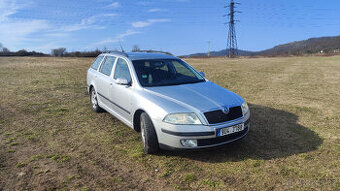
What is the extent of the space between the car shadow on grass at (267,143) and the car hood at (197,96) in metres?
0.64

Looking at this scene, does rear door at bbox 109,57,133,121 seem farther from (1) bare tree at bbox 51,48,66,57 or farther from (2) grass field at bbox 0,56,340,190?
(1) bare tree at bbox 51,48,66,57

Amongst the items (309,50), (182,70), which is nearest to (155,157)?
(182,70)

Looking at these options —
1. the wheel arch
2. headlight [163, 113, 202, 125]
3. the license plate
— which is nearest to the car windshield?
the wheel arch

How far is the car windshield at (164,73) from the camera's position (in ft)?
15.7

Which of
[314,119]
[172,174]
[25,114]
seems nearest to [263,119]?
[314,119]

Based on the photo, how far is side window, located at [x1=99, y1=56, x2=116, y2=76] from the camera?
5.72 meters

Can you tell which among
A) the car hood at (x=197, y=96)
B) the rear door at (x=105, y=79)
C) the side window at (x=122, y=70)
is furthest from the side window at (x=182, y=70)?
the rear door at (x=105, y=79)

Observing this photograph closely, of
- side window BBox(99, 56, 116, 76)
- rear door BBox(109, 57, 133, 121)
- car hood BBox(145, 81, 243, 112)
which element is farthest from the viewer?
side window BBox(99, 56, 116, 76)

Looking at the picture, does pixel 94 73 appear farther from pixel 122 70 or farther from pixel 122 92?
pixel 122 92

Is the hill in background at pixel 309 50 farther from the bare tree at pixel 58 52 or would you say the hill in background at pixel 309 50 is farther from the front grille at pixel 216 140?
the front grille at pixel 216 140

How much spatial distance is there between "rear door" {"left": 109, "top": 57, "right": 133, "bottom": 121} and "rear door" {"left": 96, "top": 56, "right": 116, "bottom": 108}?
0.24 m

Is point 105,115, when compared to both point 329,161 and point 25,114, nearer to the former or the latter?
point 25,114

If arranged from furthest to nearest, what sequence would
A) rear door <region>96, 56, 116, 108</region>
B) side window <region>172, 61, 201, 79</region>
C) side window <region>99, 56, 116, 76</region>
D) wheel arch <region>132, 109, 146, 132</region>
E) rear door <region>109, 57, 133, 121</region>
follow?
1. side window <region>99, 56, 116, 76</region>
2. rear door <region>96, 56, 116, 108</region>
3. side window <region>172, 61, 201, 79</region>
4. rear door <region>109, 57, 133, 121</region>
5. wheel arch <region>132, 109, 146, 132</region>

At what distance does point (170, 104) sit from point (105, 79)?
234 cm
